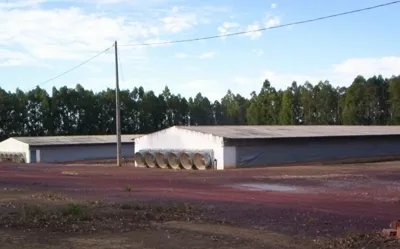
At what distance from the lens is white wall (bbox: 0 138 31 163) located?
71438mm

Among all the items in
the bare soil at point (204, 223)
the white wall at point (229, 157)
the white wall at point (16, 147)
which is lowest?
the bare soil at point (204, 223)

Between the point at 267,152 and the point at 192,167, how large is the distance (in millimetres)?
6600

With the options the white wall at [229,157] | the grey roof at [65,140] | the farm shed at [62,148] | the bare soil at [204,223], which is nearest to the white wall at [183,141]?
the white wall at [229,157]

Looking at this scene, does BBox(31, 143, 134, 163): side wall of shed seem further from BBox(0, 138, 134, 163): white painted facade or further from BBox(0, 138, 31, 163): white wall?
BBox(0, 138, 31, 163): white wall

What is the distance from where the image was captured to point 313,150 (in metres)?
50.8

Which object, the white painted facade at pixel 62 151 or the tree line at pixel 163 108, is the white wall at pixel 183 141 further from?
the tree line at pixel 163 108

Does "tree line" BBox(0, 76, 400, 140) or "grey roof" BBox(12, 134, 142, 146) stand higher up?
"tree line" BBox(0, 76, 400, 140)

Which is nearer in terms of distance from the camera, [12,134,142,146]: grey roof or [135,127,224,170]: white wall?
[135,127,224,170]: white wall

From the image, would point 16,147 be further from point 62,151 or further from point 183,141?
point 183,141

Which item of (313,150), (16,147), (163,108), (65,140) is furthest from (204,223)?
(163,108)

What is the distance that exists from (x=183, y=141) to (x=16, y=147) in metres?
35.2

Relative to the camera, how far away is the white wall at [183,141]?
147 feet

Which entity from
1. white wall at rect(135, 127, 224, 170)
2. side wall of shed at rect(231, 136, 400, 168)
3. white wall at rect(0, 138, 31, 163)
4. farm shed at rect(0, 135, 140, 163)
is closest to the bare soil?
white wall at rect(135, 127, 224, 170)

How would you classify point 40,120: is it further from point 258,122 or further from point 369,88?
point 369,88
